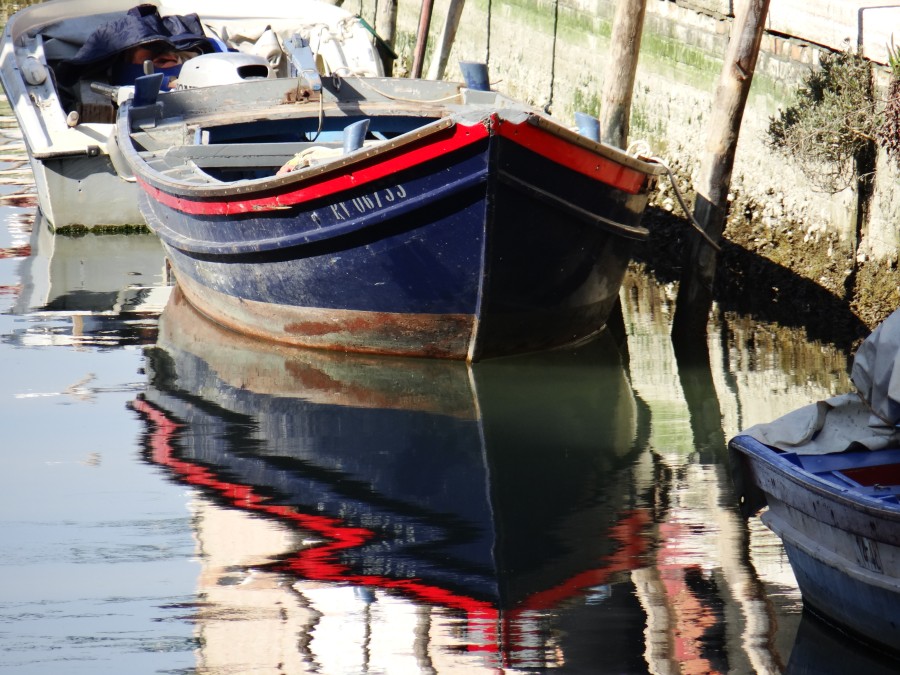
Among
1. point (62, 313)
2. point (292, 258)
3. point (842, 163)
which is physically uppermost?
point (842, 163)

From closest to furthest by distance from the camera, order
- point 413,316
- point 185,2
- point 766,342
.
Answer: point 413,316 → point 766,342 → point 185,2

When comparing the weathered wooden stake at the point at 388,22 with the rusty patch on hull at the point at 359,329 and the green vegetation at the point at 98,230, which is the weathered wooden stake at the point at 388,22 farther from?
the rusty patch on hull at the point at 359,329

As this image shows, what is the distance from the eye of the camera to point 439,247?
23.4 ft

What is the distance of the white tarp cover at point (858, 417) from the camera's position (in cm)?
443

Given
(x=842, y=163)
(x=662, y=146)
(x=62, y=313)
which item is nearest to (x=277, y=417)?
(x=62, y=313)

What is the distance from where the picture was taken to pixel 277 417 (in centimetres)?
681

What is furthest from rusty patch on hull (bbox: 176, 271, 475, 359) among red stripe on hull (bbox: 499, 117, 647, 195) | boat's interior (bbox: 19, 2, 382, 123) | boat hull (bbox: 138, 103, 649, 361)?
boat's interior (bbox: 19, 2, 382, 123)

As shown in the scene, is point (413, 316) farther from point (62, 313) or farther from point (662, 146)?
point (662, 146)

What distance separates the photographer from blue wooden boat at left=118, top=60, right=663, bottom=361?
6.86 m

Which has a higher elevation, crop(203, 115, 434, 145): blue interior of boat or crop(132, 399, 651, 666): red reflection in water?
crop(203, 115, 434, 145): blue interior of boat

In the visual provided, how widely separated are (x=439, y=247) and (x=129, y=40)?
18.0 ft

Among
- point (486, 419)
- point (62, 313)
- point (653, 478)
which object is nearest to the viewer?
point (653, 478)

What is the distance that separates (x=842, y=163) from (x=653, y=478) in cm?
288

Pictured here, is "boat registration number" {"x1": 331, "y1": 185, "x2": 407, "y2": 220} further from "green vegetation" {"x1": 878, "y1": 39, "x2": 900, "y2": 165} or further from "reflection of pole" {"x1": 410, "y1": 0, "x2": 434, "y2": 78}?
"reflection of pole" {"x1": 410, "y1": 0, "x2": 434, "y2": 78}
